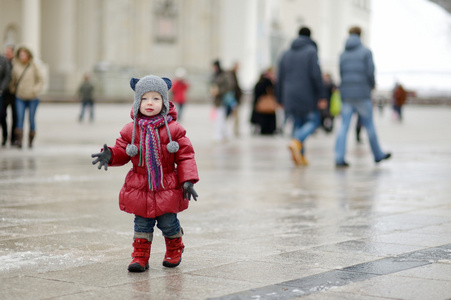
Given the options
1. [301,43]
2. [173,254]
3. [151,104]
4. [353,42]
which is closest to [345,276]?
[173,254]

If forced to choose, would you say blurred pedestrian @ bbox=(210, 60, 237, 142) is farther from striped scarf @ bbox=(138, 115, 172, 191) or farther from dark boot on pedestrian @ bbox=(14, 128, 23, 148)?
striped scarf @ bbox=(138, 115, 172, 191)

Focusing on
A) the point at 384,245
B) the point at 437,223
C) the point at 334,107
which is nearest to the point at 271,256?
the point at 384,245

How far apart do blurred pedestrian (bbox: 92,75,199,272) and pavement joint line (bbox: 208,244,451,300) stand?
0.84m

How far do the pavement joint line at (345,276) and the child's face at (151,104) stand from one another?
4.15 feet

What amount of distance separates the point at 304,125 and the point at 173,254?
8394mm

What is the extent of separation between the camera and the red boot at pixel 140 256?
5371mm

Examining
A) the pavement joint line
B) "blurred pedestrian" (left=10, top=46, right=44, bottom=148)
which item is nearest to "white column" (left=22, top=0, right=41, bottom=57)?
"blurred pedestrian" (left=10, top=46, right=44, bottom=148)

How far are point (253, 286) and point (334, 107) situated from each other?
77.4 ft

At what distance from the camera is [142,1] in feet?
164

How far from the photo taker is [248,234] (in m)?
6.99

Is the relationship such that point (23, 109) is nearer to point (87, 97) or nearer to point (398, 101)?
point (87, 97)

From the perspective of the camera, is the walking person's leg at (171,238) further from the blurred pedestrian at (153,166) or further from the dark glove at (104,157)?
the dark glove at (104,157)

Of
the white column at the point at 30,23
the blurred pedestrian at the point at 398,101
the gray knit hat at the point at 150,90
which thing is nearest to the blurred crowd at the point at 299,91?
the gray knit hat at the point at 150,90

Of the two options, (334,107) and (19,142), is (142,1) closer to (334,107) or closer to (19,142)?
(334,107)
